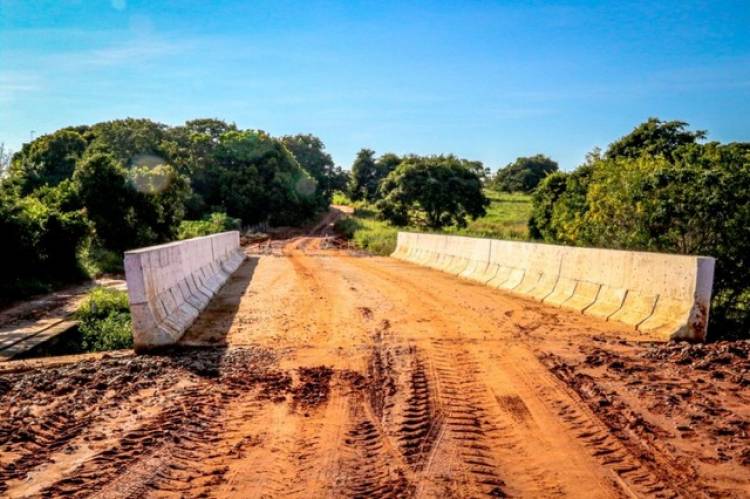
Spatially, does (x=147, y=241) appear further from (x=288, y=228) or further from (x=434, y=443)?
(x=288, y=228)

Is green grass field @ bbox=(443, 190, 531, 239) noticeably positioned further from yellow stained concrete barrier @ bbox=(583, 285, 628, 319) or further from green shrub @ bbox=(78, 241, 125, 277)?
yellow stained concrete barrier @ bbox=(583, 285, 628, 319)

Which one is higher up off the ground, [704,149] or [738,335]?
[704,149]

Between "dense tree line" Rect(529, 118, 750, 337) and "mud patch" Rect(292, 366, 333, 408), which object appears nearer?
"mud patch" Rect(292, 366, 333, 408)

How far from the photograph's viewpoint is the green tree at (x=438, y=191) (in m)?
41.6

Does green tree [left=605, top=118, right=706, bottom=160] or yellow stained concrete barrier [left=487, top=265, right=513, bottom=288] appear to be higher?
green tree [left=605, top=118, right=706, bottom=160]

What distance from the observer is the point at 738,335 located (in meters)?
9.43

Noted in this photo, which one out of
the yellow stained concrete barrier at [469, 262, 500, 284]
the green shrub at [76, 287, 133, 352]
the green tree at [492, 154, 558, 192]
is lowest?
the green shrub at [76, 287, 133, 352]

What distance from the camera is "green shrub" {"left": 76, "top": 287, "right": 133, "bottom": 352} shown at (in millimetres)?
8188

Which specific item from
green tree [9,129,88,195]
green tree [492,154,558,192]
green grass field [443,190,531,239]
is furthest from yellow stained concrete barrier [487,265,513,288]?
green tree [492,154,558,192]

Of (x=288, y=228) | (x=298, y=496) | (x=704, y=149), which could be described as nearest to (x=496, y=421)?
(x=298, y=496)

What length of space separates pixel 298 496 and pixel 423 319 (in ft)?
17.9

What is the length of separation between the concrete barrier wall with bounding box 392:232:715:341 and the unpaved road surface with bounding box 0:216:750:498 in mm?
609

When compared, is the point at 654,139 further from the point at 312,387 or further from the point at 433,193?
the point at 312,387

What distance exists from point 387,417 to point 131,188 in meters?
22.2
